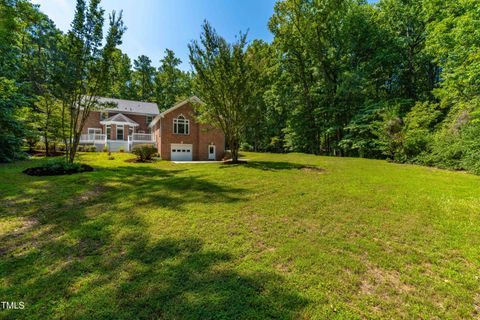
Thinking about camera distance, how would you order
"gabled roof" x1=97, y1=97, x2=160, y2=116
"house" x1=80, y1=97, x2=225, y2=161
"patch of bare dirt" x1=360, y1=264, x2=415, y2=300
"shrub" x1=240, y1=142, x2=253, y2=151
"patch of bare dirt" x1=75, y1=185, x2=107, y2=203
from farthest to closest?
"shrub" x1=240, y1=142, x2=253, y2=151 → "gabled roof" x1=97, y1=97, x2=160, y2=116 → "house" x1=80, y1=97, x2=225, y2=161 → "patch of bare dirt" x1=75, y1=185, x2=107, y2=203 → "patch of bare dirt" x1=360, y1=264, x2=415, y2=300

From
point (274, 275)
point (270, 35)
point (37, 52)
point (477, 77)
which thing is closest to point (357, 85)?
point (477, 77)

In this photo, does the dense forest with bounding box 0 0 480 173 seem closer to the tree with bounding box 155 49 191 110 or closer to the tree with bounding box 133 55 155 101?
the tree with bounding box 155 49 191 110

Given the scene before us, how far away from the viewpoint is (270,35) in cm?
2559

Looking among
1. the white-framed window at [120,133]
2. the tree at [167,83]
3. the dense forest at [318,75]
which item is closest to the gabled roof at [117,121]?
the white-framed window at [120,133]

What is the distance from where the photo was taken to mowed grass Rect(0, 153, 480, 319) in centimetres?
248

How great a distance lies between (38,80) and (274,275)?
46.6ft

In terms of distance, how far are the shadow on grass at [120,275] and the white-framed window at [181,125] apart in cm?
1558

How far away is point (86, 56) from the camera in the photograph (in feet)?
34.5

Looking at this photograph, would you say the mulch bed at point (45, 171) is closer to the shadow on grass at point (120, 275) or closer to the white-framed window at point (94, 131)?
the shadow on grass at point (120, 275)

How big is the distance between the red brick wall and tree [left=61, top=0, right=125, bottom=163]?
8.17m

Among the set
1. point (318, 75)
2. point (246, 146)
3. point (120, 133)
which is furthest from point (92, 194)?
point (246, 146)

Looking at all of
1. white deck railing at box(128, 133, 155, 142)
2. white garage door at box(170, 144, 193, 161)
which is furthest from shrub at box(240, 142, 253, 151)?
white deck railing at box(128, 133, 155, 142)

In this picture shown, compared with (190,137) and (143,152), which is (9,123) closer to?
(143,152)

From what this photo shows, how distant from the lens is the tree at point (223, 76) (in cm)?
1320
